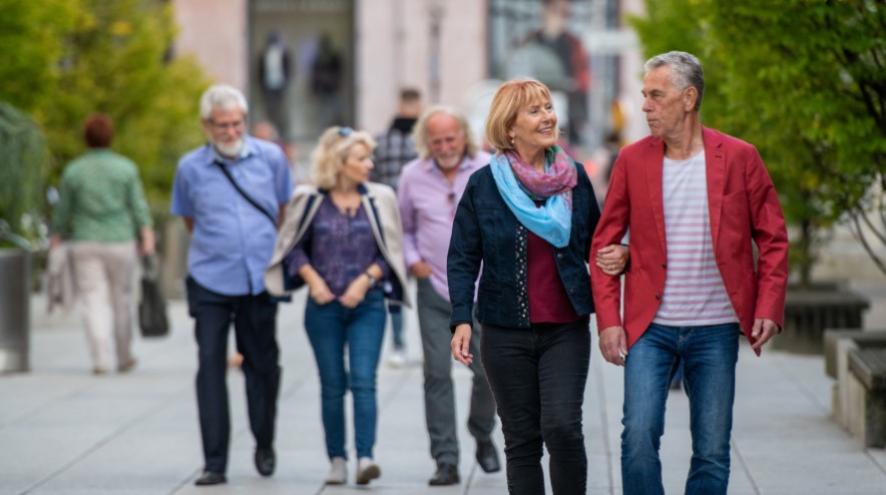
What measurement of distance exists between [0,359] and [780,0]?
667 centimetres

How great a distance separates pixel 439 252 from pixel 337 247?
20.4 inches

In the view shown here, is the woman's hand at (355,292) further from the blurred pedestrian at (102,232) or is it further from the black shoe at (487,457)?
the blurred pedestrian at (102,232)

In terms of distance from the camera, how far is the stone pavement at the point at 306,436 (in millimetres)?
8844

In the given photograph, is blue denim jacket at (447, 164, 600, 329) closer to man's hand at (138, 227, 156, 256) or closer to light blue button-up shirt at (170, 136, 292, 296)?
light blue button-up shirt at (170, 136, 292, 296)

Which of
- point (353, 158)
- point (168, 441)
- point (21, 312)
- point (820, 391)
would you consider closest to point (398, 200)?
point (353, 158)

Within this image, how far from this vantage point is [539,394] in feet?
21.9

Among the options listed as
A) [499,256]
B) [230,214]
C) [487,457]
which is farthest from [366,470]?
[499,256]

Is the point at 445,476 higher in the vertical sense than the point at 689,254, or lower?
lower

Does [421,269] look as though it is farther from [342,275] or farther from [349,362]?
[349,362]

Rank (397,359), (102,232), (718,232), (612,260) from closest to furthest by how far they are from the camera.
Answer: (718,232) < (612,260) < (102,232) < (397,359)

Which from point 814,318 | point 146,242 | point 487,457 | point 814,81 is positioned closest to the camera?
point 487,457

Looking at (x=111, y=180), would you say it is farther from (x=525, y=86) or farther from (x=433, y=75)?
(x=433, y=75)

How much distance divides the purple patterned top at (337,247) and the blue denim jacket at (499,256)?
6.78 ft

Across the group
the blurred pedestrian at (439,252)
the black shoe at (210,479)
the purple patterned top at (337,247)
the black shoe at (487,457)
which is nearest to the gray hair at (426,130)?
the blurred pedestrian at (439,252)
